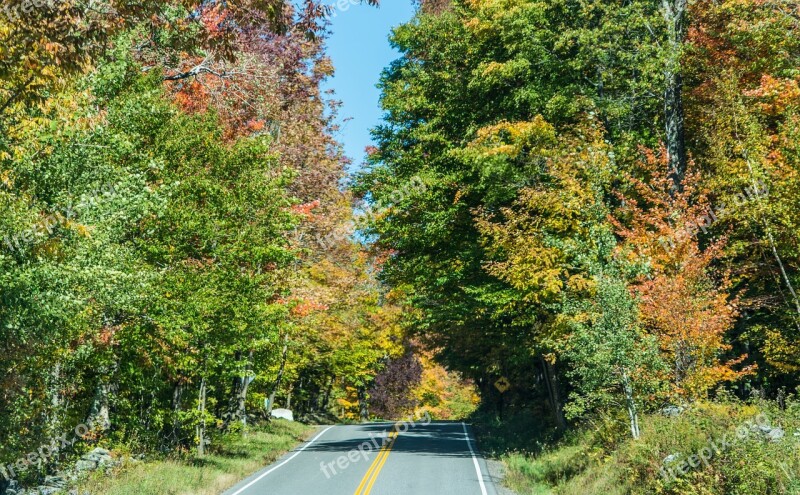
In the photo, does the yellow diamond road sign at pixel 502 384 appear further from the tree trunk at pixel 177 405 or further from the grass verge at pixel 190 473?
the tree trunk at pixel 177 405

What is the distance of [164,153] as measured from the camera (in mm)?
19344

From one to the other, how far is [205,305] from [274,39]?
51.4 feet

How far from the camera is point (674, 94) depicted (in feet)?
67.9

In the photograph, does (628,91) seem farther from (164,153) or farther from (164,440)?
(164,440)

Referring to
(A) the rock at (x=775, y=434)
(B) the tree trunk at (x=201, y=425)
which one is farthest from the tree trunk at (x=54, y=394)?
(A) the rock at (x=775, y=434)

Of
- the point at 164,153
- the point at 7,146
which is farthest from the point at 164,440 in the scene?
the point at 7,146

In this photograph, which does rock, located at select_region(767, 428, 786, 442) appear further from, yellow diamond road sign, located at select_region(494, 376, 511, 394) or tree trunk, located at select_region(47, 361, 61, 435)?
yellow diamond road sign, located at select_region(494, 376, 511, 394)

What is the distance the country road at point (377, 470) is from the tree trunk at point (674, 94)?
391 inches

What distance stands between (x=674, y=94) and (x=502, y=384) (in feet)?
63.1

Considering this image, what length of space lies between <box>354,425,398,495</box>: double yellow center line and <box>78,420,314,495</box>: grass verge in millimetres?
3328

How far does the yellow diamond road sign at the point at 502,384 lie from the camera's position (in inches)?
1393

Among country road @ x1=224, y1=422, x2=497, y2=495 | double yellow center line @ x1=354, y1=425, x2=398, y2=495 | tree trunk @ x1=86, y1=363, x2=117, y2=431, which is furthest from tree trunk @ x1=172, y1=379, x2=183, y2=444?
double yellow center line @ x1=354, y1=425, x2=398, y2=495

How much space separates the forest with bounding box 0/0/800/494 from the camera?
11000mm

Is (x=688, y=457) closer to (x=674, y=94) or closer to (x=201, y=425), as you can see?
(x=674, y=94)
